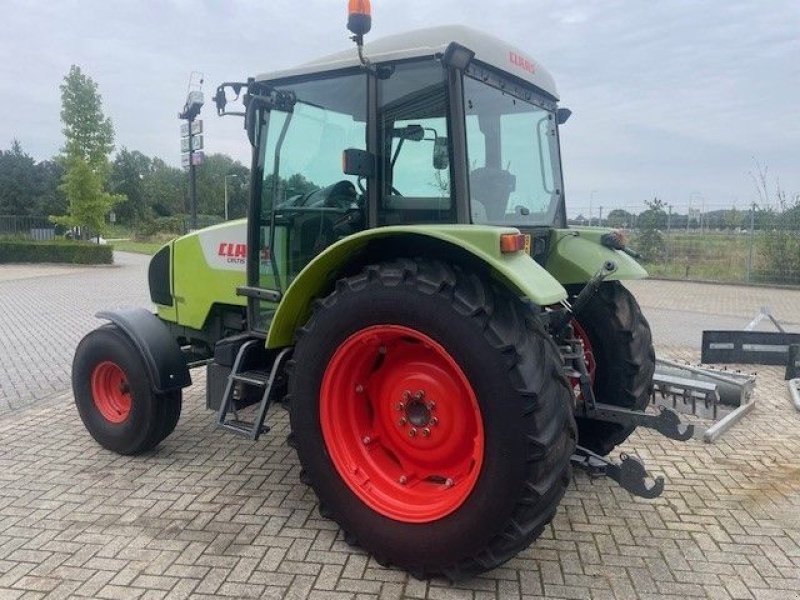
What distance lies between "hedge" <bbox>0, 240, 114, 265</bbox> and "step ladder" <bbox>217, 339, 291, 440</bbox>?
22.1 meters

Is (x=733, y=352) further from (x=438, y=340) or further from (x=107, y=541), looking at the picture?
(x=107, y=541)

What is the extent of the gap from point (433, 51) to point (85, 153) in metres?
26.1

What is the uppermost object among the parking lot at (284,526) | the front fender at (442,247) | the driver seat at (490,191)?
the driver seat at (490,191)

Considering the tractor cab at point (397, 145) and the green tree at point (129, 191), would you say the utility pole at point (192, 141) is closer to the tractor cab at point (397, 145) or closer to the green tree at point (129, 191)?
the tractor cab at point (397, 145)

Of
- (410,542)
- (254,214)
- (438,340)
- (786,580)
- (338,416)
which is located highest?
(254,214)

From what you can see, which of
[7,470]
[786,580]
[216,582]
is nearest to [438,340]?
[216,582]

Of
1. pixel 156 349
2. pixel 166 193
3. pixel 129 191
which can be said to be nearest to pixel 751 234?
pixel 156 349

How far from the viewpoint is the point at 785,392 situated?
19.9 feet

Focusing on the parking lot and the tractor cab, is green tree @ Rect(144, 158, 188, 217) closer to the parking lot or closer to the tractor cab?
the parking lot

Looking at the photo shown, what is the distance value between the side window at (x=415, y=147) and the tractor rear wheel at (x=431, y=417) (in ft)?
1.50

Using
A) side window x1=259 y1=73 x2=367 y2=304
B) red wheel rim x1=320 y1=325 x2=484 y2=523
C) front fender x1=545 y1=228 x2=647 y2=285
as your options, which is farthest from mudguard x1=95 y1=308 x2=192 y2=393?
front fender x1=545 y1=228 x2=647 y2=285

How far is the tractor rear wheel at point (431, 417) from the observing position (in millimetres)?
2545

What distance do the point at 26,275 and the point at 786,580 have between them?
829 inches

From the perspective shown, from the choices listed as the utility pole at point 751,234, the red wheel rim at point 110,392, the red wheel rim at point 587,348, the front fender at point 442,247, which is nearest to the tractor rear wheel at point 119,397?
the red wheel rim at point 110,392
